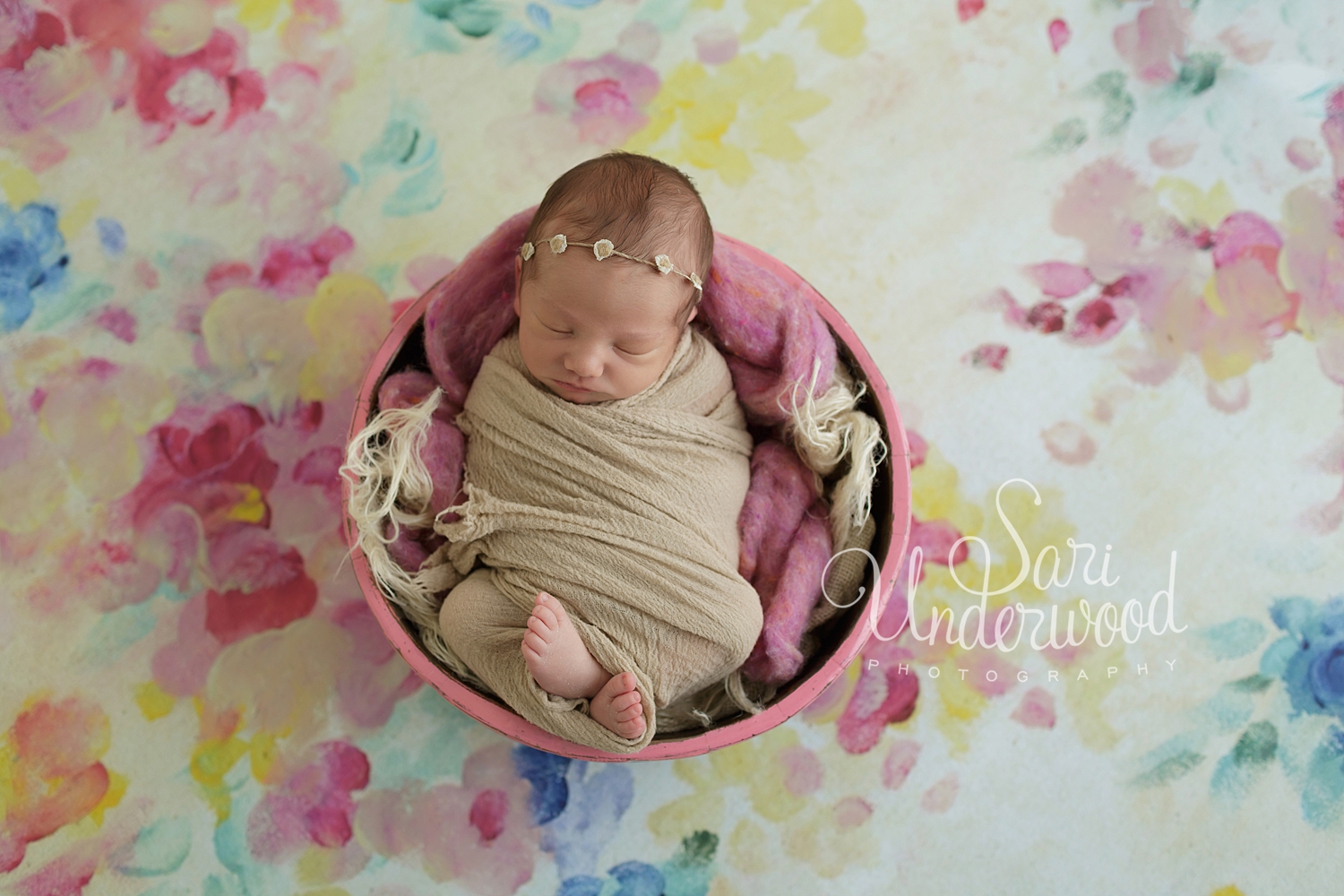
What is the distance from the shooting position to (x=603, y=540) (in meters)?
0.96

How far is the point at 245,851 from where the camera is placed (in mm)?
1077

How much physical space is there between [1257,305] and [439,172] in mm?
1080

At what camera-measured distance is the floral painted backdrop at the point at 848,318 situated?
3.61ft

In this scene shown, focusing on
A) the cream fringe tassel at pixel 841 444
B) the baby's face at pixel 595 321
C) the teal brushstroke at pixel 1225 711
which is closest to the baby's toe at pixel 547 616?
the baby's face at pixel 595 321

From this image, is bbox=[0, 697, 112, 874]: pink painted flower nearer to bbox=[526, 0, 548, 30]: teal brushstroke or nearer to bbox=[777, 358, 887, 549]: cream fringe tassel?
bbox=[777, 358, 887, 549]: cream fringe tassel

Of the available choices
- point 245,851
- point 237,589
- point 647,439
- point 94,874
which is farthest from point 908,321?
point 94,874

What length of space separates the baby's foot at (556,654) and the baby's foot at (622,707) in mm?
25

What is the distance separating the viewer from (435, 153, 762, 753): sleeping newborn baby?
0.91m

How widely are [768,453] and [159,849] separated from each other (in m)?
0.80

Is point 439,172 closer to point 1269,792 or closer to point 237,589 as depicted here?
point 237,589

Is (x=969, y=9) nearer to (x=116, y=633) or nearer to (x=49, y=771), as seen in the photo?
(x=116, y=633)

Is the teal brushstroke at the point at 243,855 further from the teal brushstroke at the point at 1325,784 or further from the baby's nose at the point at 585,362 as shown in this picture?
the teal brushstroke at the point at 1325,784

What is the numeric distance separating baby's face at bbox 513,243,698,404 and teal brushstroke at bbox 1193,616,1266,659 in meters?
0.75

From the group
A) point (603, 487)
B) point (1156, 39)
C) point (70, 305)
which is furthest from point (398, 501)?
point (1156, 39)
